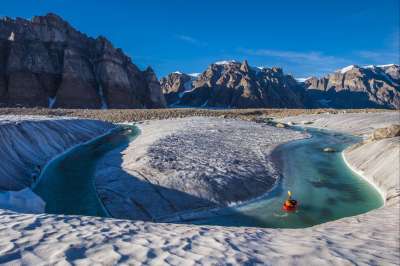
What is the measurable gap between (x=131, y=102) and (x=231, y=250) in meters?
120

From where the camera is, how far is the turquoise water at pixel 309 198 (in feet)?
54.3

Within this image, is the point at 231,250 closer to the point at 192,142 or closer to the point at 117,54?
the point at 192,142

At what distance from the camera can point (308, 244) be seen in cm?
966

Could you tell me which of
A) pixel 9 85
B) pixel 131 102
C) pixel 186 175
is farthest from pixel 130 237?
pixel 131 102

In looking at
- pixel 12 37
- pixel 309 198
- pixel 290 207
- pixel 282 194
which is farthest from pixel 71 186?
pixel 12 37

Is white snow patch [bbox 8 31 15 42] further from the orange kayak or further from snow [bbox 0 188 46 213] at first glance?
the orange kayak

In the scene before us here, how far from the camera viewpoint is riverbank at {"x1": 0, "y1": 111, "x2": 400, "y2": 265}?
7.27 m

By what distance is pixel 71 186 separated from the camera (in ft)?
69.8

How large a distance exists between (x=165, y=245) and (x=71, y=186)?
15.0 meters

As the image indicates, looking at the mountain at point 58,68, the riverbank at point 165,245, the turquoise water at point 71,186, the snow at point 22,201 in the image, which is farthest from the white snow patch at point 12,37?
the riverbank at point 165,245

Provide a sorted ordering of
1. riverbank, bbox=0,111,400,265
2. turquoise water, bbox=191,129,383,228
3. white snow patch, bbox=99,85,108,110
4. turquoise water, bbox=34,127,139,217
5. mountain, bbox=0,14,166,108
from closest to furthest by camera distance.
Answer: riverbank, bbox=0,111,400,265 → turquoise water, bbox=191,129,383,228 → turquoise water, bbox=34,127,139,217 → mountain, bbox=0,14,166,108 → white snow patch, bbox=99,85,108,110

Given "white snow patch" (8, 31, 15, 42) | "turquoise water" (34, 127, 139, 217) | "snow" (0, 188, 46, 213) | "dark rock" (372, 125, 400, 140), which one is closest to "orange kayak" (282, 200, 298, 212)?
"turquoise water" (34, 127, 139, 217)

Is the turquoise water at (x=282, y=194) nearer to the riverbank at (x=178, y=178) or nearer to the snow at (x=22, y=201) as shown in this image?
the snow at (x=22, y=201)

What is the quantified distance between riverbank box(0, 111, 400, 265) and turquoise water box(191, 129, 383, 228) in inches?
184
